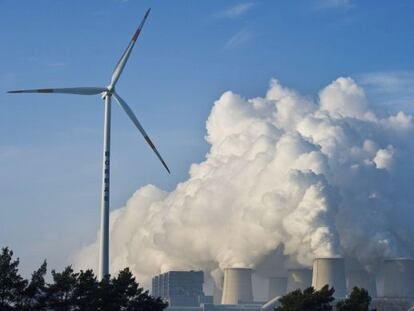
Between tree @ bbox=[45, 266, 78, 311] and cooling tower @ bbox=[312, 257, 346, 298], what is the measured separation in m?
104

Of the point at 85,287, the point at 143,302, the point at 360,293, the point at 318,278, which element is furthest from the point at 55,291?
the point at 318,278

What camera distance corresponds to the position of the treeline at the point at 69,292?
89562 millimetres

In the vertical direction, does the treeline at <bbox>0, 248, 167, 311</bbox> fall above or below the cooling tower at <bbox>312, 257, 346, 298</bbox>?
below

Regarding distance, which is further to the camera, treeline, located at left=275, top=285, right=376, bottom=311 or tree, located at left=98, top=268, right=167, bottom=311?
treeline, located at left=275, top=285, right=376, bottom=311

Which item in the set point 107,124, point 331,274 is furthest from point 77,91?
point 331,274

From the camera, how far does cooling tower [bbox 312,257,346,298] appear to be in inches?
7628

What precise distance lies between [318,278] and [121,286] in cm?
10309

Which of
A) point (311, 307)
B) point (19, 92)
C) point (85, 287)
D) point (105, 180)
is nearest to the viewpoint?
point (85, 287)

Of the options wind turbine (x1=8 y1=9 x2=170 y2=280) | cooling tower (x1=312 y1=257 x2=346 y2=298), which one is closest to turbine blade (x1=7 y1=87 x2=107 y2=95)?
wind turbine (x1=8 y1=9 x2=170 y2=280)

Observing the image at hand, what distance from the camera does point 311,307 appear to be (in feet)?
342

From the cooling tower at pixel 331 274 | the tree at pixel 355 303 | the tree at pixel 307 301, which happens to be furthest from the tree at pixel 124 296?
the cooling tower at pixel 331 274

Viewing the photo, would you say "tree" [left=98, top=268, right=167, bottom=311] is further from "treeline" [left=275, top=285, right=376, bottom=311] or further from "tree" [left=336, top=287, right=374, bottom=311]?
"tree" [left=336, top=287, right=374, bottom=311]

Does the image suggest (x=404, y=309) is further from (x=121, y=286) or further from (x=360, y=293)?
(x=121, y=286)

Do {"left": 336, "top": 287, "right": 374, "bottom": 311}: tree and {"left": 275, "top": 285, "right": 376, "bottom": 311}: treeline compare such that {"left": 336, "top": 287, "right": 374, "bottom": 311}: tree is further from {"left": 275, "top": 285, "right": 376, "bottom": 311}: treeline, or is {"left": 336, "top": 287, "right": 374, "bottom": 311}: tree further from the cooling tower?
the cooling tower
